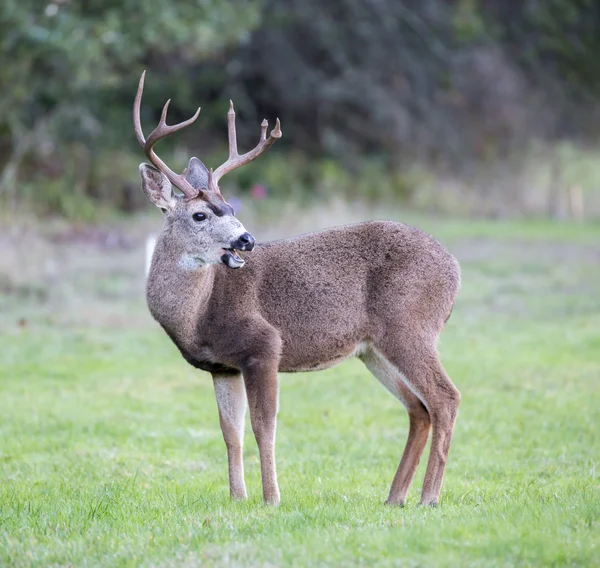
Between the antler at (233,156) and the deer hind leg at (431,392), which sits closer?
the deer hind leg at (431,392)

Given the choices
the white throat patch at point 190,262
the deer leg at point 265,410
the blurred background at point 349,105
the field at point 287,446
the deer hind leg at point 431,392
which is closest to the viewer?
the field at point 287,446

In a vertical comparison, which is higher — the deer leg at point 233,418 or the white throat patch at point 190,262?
the white throat patch at point 190,262

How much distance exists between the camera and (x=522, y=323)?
1505 centimetres

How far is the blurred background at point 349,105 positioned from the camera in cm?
2534

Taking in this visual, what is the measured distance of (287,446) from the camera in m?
9.01

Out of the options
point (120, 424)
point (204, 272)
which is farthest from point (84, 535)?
point (120, 424)

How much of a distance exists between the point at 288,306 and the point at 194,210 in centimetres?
86

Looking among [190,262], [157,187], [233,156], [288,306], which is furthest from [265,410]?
[233,156]

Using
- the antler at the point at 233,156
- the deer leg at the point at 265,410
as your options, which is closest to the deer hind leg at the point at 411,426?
the deer leg at the point at 265,410

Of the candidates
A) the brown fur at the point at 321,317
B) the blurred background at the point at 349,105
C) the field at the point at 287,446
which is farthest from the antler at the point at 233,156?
the blurred background at the point at 349,105

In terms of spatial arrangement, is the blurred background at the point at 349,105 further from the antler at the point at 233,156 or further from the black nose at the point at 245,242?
the black nose at the point at 245,242

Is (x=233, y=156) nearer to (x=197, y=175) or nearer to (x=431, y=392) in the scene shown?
(x=197, y=175)

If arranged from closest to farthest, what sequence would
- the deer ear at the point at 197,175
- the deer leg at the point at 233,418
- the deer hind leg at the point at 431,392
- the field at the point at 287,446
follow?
the field at the point at 287,446 < the deer hind leg at the point at 431,392 < the deer leg at the point at 233,418 < the deer ear at the point at 197,175

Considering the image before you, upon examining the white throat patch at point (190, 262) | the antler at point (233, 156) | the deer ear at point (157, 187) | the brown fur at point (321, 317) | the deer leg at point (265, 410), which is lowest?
the deer leg at point (265, 410)
